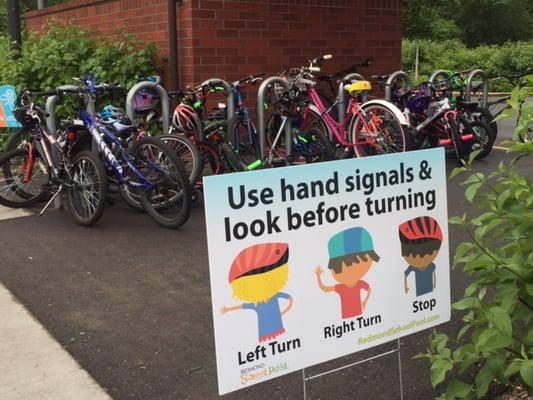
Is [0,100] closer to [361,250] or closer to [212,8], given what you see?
[212,8]

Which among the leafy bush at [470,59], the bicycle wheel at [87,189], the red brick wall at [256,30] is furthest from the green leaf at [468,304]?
the leafy bush at [470,59]

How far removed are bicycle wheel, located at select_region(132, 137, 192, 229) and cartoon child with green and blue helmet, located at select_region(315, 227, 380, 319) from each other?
9.22 ft

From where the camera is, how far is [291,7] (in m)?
9.07

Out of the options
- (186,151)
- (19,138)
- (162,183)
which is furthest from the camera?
(19,138)

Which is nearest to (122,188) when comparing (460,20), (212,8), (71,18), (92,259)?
(92,259)

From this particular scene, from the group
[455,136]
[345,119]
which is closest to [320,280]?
[345,119]

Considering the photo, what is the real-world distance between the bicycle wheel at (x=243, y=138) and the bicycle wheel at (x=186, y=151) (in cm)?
104

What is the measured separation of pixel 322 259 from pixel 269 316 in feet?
1.04

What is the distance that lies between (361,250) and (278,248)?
1.29 ft

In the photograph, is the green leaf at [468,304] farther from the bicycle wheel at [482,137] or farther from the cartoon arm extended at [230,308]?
the bicycle wheel at [482,137]

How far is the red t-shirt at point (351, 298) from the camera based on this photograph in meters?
2.64

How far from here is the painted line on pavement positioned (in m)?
3.01

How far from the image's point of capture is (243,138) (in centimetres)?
730

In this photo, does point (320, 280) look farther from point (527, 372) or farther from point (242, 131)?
point (242, 131)
